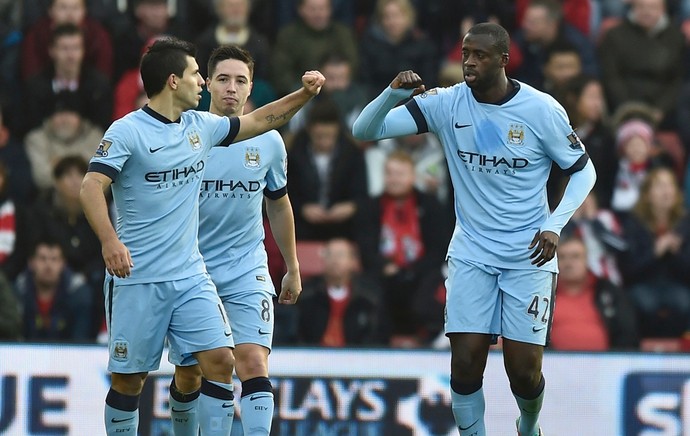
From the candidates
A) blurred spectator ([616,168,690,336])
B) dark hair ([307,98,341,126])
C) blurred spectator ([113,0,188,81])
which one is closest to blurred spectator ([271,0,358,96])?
dark hair ([307,98,341,126])

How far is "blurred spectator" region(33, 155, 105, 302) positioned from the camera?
44.3 feet

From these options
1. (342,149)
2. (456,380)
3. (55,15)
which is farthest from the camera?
(55,15)

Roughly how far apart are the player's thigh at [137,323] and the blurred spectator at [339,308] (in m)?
4.12

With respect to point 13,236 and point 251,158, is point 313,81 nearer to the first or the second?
point 251,158

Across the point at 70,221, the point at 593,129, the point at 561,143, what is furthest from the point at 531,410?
the point at 70,221

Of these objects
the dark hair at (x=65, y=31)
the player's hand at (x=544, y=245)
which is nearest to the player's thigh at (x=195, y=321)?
the player's hand at (x=544, y=245)

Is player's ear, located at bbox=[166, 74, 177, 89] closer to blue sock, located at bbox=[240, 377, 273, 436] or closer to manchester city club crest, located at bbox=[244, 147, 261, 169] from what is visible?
manchester city club crest, located at bbox=[244, 147, 261, 169]

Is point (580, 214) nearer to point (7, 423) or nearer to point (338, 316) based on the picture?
point (338, 316)

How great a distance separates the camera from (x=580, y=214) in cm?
1379

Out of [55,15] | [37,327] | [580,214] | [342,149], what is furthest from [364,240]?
[55,15]

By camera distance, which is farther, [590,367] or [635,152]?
[635,152]

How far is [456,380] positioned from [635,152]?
5.59 metres

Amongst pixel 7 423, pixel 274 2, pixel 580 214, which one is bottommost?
pixel 7 423

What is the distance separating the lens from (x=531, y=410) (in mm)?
9578
